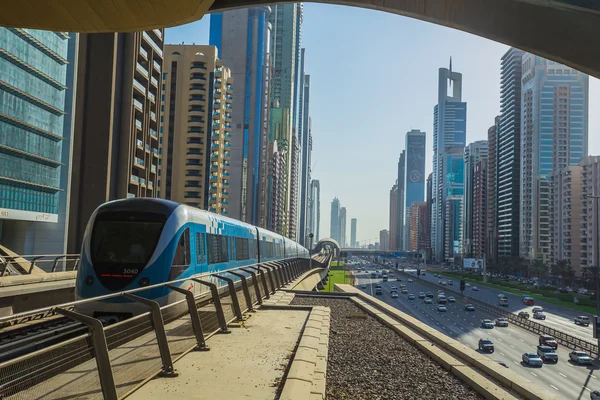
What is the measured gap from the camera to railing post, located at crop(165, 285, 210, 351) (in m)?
9.26

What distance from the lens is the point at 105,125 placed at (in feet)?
185

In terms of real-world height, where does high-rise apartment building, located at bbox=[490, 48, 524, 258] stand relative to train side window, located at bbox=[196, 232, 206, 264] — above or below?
above

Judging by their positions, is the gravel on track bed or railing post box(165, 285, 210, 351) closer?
the gravel on track bed

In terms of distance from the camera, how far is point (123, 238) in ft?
50.0

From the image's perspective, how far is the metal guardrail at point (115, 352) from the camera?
5.17 metres

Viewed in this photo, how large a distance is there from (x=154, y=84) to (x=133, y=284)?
5713 centimetres

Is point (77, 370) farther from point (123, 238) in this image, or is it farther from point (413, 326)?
point (413, 326)

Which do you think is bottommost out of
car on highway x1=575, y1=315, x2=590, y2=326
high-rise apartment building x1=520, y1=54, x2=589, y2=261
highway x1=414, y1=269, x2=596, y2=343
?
highway x1=414, y1=269, x2=596, y2=343

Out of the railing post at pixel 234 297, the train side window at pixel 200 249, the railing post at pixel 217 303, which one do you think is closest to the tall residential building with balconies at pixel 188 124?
the train side window at pixel 200 249

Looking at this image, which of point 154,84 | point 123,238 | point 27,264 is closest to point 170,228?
point 123,238

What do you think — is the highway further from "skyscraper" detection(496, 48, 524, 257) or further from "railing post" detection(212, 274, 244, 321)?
"skyscraper" detection(496, 48, 524, 257)

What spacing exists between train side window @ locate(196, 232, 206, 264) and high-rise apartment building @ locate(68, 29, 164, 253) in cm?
3823

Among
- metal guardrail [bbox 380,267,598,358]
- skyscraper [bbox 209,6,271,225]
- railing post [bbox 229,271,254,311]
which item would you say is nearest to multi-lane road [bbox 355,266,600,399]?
metal guardrail [bbox 380,267,598,358]

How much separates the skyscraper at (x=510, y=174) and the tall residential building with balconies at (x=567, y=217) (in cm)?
2801
